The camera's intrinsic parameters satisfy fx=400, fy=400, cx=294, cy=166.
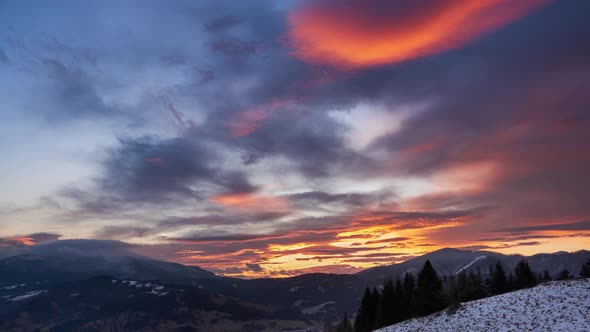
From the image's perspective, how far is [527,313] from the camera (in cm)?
5319

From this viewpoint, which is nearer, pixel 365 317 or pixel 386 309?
pixel 386 309

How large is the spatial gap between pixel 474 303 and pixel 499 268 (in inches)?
2021

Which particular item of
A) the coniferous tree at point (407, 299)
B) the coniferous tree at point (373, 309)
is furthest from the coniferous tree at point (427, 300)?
the coniferous tree at point (373, 309)

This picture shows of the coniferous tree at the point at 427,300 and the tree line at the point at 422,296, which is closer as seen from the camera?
the coniferous tree at the point at 427,300

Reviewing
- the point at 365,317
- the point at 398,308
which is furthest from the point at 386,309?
the point at 365,317

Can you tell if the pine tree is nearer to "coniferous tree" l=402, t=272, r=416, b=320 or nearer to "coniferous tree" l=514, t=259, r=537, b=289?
"coniferous tree" l=514, t=259, r=537, b=289

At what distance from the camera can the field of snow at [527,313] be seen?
162ft

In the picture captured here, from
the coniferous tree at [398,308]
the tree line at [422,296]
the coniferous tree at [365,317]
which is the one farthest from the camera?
the coniferous tree at [365,317]

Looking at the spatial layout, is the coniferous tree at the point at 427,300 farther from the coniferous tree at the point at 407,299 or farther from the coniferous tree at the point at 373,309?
the coniferous tree at the point at 373,309

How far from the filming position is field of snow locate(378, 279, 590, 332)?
162 ft

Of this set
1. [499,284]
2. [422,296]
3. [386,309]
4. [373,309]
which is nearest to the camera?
[422,296]

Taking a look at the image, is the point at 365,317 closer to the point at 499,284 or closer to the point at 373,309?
the point at 373,309

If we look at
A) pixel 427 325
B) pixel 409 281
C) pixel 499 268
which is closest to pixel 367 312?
pixel 409 281

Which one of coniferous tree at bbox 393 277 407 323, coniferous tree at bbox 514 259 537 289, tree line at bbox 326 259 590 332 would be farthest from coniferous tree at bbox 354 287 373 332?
coniferous tree at bbox 514 259 537 289
